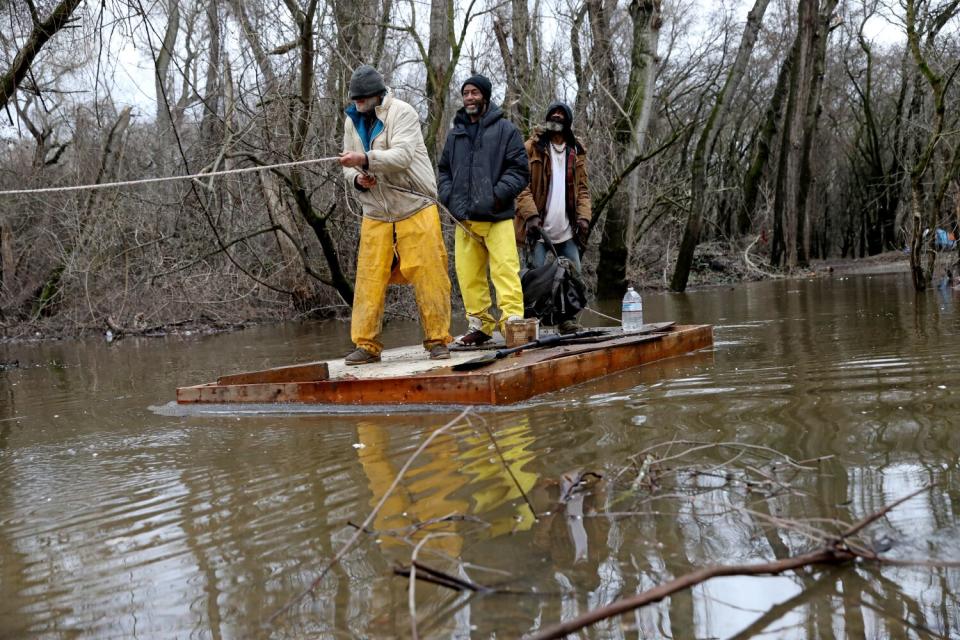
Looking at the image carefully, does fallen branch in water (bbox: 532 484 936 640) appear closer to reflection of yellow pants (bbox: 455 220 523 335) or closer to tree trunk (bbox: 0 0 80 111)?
reflection of yellow pants (bbox: 455 220 523 335)

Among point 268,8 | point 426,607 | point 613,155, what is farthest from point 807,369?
point 613,155

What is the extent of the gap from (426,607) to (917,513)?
4.98 feet

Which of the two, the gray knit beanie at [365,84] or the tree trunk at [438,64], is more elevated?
the tree trunk at [438,64]

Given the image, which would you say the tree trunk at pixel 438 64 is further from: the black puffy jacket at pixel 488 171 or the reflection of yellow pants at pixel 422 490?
the reflection of yellow pants at pixel 422 490

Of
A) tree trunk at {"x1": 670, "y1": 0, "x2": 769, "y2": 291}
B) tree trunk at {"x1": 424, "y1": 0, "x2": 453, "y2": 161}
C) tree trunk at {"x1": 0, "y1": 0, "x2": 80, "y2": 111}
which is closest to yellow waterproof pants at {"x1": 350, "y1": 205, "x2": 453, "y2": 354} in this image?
tree trunk at {"x1": 0, "y1": 0, "x2": 80, "y2": 111}

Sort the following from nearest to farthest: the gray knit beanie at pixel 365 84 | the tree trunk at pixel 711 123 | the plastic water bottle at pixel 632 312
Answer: the gray knit beanie at pixel 365 84
the plastic water bottle at pixel 632 312
the tree trunk at pixel 711 123

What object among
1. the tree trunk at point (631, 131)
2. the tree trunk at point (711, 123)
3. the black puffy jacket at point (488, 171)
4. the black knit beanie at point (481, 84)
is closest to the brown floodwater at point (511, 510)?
the black puffy jacket at point (488, 171)

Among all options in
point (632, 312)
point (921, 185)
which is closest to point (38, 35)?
point (632, 312)

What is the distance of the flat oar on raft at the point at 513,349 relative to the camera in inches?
239

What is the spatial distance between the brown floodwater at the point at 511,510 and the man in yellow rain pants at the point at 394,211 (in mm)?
1290

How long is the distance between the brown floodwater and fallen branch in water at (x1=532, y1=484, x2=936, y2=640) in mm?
56

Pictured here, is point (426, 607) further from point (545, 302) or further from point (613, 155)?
point (613, 155)

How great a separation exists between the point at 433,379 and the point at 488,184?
2260 mm

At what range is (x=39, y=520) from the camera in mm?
3926
